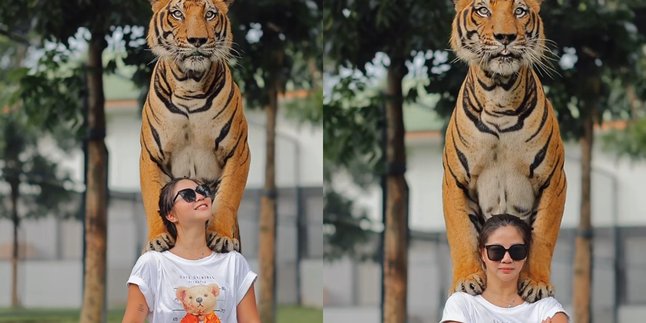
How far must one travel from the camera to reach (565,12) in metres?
5.61

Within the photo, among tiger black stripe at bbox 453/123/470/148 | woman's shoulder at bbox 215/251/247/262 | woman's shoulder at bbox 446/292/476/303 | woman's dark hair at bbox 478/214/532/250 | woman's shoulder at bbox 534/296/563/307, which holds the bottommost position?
woman's shoulder at bbox 534/296/563/307

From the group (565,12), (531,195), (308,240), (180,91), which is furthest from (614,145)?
(180,91)

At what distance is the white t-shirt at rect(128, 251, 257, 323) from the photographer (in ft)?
11.3

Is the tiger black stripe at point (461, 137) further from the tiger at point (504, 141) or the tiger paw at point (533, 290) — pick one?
the tiger paw at point (533, 290)

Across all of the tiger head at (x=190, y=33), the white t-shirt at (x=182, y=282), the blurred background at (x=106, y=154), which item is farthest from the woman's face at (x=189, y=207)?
the blurred background at (x=106, y=154)

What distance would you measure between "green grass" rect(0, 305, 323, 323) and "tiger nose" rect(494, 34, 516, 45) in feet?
9.44

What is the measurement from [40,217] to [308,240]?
1.55m

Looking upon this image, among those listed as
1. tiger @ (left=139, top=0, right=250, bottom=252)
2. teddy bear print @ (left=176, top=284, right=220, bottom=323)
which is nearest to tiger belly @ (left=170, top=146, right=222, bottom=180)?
tiger @ (left=139, top=0, right=250, bottom=252)

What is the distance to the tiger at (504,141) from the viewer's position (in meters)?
3.74

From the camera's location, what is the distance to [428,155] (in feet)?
19.4

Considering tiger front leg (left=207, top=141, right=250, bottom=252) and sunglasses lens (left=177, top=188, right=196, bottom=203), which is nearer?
sunglasses lens (left=177, top=188, right=196, bottom=203)

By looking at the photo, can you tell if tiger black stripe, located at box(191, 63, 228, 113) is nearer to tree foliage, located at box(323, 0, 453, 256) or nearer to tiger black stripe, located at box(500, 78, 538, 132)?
tiger black stripe, located at box(500, 78, 538, 132)

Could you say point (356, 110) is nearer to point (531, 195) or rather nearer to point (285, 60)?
point (285, 60)

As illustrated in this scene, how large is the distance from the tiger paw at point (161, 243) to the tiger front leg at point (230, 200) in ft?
0.43
